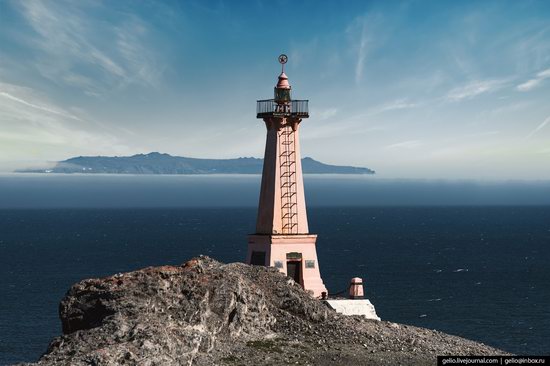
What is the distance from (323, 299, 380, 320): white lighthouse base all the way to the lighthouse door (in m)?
3.12

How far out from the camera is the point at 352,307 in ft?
150

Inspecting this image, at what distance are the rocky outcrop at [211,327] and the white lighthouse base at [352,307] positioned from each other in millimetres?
4502

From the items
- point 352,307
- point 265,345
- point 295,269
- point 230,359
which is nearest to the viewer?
point 230,359

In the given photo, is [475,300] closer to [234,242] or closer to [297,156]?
[297,156]

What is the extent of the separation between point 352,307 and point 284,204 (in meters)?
7.21

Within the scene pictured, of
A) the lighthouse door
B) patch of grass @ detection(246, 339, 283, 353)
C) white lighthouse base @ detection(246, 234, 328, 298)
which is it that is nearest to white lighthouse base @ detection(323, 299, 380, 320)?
white lighthouse base @ detection(246, 234, 328, 298)

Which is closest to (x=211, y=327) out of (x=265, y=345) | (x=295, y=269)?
(x=265, y=345)

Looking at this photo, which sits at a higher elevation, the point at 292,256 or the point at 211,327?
the point at 292,256

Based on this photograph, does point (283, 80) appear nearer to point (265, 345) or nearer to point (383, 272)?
point (265, 345)

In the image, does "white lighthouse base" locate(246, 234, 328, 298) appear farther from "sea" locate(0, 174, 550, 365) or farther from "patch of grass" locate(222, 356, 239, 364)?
"sea" locate(0, 174, 550, 365)

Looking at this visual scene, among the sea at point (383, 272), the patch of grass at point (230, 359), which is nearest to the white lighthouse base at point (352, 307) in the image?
the patch of grass at point (230, 359)

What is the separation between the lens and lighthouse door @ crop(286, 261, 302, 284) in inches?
1914

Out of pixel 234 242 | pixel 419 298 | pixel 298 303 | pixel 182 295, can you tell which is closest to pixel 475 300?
pixel 419 298

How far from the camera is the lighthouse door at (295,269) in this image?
4861 cm
